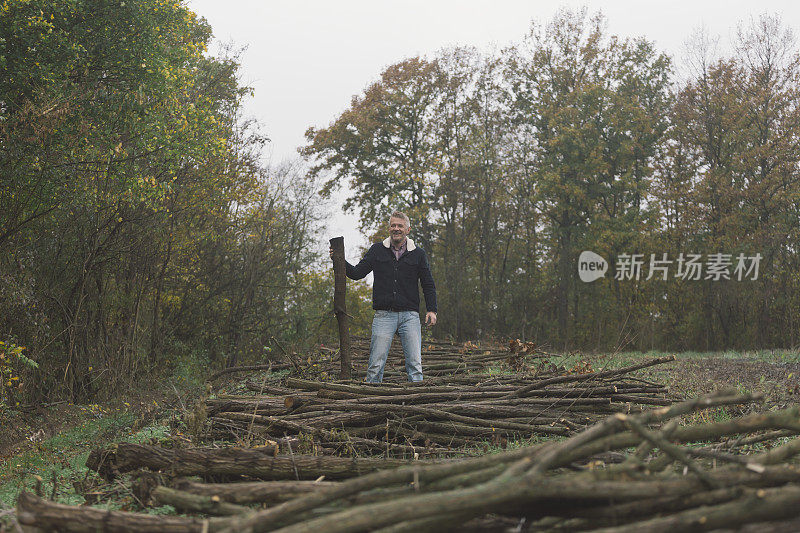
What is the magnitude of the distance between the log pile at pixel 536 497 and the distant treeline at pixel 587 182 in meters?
21.3

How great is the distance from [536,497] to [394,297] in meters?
5.29

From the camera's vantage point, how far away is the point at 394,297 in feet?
24.8

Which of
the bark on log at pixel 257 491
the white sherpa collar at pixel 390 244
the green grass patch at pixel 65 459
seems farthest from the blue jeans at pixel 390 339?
the bark on log at pixel 257 491

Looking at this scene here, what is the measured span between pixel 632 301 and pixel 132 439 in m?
23.0

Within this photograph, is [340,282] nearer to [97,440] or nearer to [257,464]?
[97,440]

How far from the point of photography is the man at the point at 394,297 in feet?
24.7

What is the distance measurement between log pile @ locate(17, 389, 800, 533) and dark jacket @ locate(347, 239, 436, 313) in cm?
472

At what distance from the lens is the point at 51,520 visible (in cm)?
259

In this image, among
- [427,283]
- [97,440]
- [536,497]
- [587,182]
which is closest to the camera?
[536,497]

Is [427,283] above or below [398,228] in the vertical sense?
below

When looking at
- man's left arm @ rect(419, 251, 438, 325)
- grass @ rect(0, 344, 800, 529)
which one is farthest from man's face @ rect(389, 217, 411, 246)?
grass @ rect(0, 344, 800, 529)

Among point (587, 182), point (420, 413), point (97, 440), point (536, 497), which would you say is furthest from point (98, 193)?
point (587, 182)

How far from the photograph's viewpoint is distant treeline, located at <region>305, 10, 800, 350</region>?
78.1 ft

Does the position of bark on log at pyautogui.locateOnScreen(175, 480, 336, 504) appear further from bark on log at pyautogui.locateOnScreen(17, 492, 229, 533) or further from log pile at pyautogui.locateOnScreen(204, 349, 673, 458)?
log pile at pyautogui.locateOnScreen(204, 349, 673, 458)
